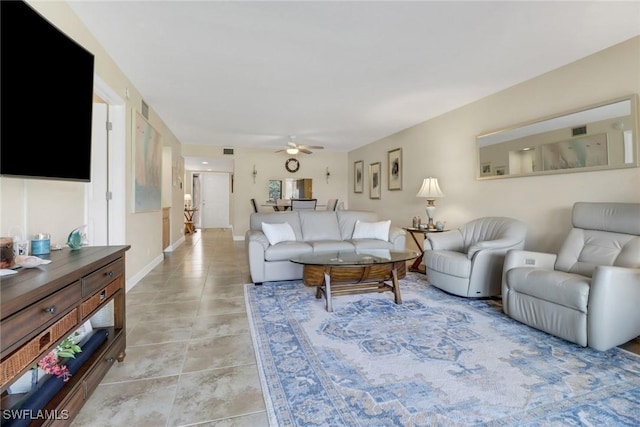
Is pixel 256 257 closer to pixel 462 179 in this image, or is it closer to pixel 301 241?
pixel 301 241

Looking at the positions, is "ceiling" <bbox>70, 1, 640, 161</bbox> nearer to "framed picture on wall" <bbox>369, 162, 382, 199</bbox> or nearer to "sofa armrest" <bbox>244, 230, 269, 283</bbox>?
"sofa armrest" <bbox>244, 230, 269, 283</bbox>

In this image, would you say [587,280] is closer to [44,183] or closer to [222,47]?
[222,47]

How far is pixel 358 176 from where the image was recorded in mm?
Result: 7809

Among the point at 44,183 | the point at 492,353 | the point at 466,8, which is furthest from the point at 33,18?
the point at 492,353

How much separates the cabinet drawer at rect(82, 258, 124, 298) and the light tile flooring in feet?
1.92

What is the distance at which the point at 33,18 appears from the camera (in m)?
1.46

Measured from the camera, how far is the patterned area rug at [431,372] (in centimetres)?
145

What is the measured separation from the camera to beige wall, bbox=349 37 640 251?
8.90 feet

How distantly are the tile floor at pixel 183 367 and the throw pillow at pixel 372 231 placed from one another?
1864mm

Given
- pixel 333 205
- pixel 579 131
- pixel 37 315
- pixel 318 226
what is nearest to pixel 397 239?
pixel 318 226

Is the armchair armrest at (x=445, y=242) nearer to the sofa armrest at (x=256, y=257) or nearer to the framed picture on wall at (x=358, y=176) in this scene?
the sofa armrest at (x=256, y=257)

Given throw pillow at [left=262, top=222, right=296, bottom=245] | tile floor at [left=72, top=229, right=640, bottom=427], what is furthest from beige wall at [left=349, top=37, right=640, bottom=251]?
throw pillow at [left=262, top=222, right=296, bottom=245]

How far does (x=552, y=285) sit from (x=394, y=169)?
13.8 feet

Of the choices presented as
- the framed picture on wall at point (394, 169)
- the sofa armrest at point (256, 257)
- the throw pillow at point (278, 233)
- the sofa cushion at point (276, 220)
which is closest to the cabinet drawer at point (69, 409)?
the sofa armrest at point (256, 257)
